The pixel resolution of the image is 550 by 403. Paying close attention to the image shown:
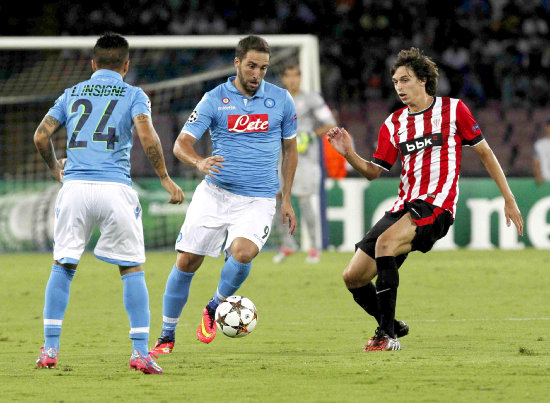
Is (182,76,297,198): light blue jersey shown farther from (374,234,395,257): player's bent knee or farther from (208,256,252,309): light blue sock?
(374,234,395,257): player's bent knee

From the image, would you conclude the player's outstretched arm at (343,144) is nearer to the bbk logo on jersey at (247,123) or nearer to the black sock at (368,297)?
the bbk logo on jersey at (247,123)

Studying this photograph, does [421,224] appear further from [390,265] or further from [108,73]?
[108,73]

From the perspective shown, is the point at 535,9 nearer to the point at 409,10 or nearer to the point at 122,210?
the point at 409,10

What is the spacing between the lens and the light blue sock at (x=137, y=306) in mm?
5555

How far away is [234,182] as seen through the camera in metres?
6.83

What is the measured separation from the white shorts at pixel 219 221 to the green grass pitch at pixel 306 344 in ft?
2.28

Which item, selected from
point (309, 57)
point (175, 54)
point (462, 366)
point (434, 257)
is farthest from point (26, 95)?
point (462, 366)

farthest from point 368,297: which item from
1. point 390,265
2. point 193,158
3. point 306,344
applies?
point 193,158

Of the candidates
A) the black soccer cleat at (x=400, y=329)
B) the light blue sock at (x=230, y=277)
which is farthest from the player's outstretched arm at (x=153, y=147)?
the black soccer cleat at (x=400, y=329)

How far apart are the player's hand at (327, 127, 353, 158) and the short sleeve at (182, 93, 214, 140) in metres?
0.80

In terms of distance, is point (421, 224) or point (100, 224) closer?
point (100, 224)

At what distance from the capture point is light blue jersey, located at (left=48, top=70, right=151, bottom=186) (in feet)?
18.5

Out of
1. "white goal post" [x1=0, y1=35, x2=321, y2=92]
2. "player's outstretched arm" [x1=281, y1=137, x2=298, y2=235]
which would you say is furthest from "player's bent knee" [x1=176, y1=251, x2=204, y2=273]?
"white goal post" [x1=0, y1=35, x2=321, y2=92]

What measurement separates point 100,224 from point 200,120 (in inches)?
53.2
